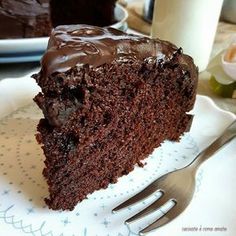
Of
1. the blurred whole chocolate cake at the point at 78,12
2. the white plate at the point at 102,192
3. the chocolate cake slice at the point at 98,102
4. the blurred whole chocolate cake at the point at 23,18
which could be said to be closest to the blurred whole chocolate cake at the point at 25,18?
the blurred whole chocolate cake at the point at 23,18

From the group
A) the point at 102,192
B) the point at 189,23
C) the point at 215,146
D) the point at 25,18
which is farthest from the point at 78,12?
the point at 102,192

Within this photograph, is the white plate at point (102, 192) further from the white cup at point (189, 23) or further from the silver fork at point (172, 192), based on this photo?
the white cup at point (189, 23)

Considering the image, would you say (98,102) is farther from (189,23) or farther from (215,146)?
(189,23)

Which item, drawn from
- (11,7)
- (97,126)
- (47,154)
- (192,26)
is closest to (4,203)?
(47,154)

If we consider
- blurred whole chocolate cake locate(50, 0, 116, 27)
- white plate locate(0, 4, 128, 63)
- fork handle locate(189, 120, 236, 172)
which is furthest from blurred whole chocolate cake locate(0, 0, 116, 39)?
fork handle locate(189, 120, 236, 172)

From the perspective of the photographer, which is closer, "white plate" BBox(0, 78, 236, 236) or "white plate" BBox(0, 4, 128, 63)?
"white plate" BBox(0, 78, 236, 236)

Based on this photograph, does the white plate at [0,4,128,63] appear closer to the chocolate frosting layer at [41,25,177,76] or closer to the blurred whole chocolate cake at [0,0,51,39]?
Result: the blurred whole chocolate cake at [0,0,51,39]
